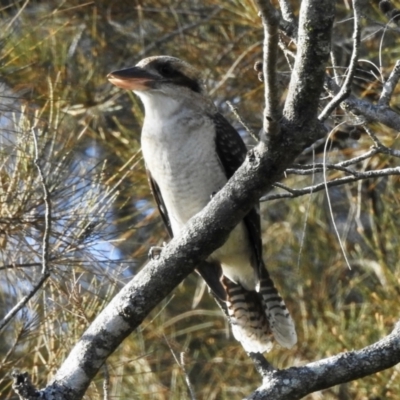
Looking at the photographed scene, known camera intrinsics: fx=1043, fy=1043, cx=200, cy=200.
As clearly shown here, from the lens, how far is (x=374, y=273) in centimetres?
490

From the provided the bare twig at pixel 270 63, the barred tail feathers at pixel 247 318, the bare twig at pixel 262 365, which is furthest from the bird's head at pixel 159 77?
the bare twig at pixel 270 63

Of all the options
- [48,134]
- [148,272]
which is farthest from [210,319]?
[148,272]

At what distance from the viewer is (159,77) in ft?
12.0

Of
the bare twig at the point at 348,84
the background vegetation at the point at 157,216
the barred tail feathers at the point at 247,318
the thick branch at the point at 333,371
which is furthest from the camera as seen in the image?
the background vegetation at the point at 157,216

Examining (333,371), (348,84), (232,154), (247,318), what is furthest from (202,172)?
(348,84)

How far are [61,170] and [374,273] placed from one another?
84.4 inches

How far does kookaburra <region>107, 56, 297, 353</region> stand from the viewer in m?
3.49

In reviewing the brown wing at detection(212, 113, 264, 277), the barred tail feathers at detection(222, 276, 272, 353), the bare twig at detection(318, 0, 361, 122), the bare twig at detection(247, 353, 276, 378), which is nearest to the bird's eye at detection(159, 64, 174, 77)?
the brown wing at detection(212, 113, 264, 277)

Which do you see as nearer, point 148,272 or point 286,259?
point 148,272

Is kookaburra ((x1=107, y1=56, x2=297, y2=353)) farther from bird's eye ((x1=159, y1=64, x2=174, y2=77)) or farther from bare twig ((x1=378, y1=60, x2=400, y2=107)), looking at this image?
bare twig ((x1=378, y1=60, x2=400, y2=107))

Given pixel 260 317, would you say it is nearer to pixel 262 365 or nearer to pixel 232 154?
pixel 232 154

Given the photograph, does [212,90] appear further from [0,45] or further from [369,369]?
[369,369]

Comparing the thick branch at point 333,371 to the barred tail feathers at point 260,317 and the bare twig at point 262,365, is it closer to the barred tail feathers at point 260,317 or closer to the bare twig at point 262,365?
the bare twig at point 262,365

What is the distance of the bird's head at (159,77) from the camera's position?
3482 millimetres
